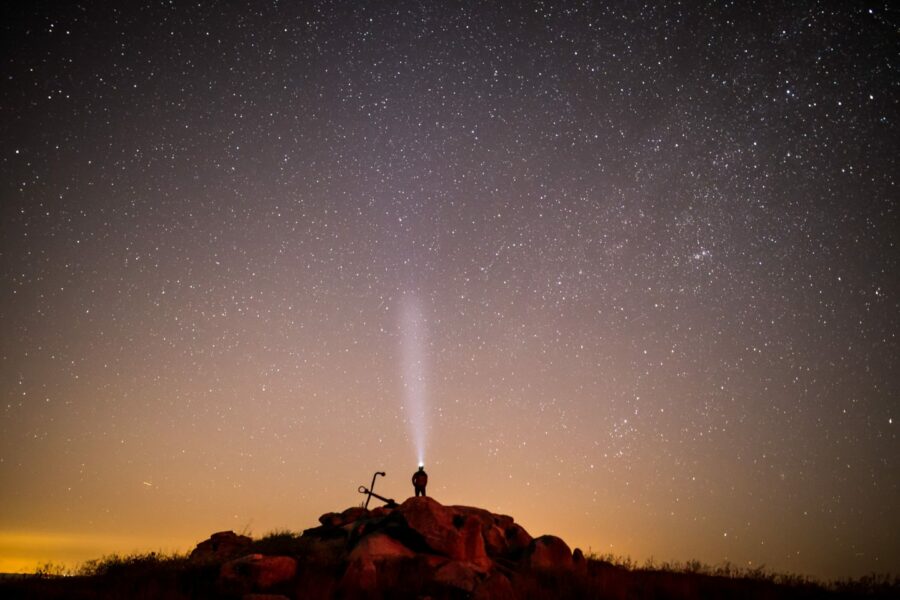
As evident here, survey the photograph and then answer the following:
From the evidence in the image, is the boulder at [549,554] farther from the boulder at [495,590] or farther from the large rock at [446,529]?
the boulder at [495,590]

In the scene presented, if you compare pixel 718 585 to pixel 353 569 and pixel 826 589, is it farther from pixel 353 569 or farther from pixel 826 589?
pixel 353 569

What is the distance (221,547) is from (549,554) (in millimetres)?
9338

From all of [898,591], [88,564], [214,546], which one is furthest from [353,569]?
[898,591]

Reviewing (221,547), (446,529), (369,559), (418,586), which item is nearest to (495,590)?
(418,586)

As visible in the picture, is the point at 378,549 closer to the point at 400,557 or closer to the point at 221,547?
the point at 400,557

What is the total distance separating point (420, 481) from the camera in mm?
19453

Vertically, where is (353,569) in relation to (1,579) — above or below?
above

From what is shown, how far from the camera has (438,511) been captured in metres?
Answer: 17.3

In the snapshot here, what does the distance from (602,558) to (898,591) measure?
315 inches

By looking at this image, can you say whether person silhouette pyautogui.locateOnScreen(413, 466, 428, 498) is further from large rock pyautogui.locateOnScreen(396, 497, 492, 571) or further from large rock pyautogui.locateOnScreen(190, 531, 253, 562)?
large rock pyautogui.locateOnScreen(190, 531, 253, 562)

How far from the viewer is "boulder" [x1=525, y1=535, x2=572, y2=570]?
16.8 m

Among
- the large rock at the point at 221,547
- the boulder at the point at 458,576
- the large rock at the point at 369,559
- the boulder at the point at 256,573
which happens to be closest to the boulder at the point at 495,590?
the boulder at the point at 458,576

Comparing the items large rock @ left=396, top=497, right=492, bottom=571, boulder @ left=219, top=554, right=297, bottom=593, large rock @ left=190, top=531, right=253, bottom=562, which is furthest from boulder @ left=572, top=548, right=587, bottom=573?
large rock @ left=190, top=531, right=253, bottom=562

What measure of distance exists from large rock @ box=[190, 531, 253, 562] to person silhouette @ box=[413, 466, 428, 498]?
5310mm
